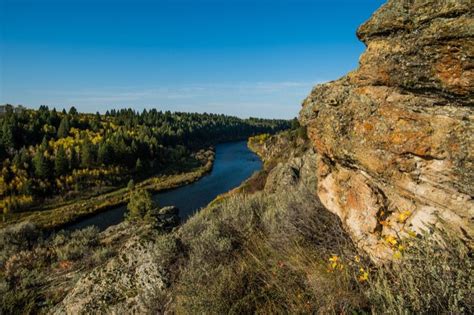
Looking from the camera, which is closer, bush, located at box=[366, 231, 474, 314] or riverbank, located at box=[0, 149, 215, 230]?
bush, located at box=[366, 231, 474, 314]

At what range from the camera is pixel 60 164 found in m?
55.0

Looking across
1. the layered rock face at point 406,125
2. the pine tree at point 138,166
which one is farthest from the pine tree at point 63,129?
the layered rock face at point 406,125

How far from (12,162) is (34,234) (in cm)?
4095

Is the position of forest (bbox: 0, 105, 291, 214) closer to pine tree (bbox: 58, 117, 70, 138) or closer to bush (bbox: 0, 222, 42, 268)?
pine tree (bbox: 58, 117, 70, 138)

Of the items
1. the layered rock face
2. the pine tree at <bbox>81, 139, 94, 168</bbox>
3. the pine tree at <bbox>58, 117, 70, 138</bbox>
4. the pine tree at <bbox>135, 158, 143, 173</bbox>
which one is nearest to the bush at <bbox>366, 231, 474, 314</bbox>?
the layered rock face

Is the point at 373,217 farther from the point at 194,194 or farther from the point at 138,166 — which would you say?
the point at 138,166

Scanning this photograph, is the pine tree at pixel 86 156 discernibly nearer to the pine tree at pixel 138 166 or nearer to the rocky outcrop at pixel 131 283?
the pine tree at pixel 138 166

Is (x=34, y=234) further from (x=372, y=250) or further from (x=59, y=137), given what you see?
(x=59, y=137)

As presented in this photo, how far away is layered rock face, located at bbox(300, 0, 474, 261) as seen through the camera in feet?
10.2

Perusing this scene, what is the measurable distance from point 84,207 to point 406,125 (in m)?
52.1

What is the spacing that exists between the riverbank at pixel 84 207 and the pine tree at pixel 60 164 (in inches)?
379

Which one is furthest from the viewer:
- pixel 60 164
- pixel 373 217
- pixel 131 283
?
pixel 60 164

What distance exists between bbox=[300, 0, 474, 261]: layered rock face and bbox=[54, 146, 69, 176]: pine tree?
62250 millimetres

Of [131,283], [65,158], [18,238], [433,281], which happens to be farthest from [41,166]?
[433,281]
